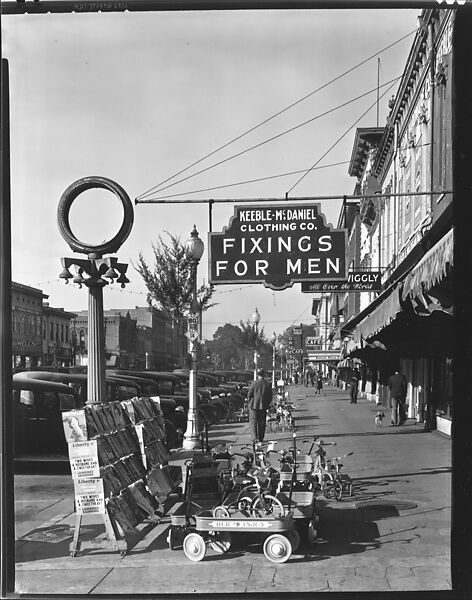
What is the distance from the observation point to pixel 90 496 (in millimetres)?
7355

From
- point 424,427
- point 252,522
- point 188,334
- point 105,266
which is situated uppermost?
point 105,266

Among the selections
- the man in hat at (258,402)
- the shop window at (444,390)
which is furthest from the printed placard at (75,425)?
the shop window at (444,390)

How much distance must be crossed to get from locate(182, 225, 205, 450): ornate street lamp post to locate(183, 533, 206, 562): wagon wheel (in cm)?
317

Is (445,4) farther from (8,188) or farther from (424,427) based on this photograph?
(424,427)

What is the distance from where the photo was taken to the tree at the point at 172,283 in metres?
8.79

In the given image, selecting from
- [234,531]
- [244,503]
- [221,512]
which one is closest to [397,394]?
[244,503]

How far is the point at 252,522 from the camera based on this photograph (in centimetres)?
670

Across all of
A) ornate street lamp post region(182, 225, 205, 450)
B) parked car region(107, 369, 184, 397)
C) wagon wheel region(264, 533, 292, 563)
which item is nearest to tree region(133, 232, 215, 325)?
ornate street lamp post region(182, 225, 205, 450)

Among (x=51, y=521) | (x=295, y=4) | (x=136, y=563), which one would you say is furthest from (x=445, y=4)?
(x=51, y=521)

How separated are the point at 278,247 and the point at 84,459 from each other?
2.85 m

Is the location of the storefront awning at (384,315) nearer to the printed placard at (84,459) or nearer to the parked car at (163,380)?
the printed placard at (84,459)

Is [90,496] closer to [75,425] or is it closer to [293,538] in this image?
[75,425]

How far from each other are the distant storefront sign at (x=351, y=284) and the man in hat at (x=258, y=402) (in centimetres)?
596

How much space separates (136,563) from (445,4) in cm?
540
